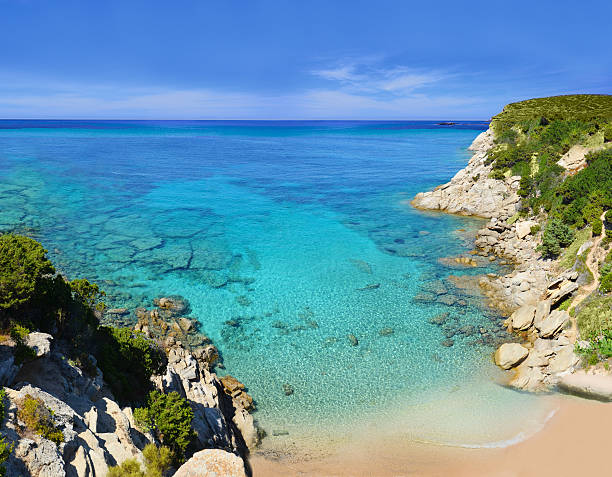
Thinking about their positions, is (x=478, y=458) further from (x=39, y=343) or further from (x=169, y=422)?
(x=39, y=343)

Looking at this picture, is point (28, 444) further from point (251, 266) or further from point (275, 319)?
point (251, 266)

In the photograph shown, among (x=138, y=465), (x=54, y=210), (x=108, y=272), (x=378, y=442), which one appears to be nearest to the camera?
(x=138, y=465)

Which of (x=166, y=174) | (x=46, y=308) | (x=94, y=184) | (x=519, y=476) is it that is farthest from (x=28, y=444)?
(x=166, y=174)

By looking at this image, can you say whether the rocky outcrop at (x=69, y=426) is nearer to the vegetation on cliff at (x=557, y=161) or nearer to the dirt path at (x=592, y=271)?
the dirt path at (x=592, y=271)

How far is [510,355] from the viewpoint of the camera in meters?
22.3

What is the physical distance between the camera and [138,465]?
11195mm

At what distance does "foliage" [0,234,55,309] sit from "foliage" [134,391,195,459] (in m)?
6.45

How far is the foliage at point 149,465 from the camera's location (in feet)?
35.1

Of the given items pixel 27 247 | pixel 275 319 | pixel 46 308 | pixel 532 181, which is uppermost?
pixel 532 181

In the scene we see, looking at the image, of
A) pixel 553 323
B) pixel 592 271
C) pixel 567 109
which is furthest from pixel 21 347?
pixel 567 109

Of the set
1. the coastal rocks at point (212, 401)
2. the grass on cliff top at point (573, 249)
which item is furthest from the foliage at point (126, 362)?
the grass on cliff top at point (573, 249)

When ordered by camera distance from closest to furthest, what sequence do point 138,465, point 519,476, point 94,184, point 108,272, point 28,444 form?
point 28,444
point 138,465
point 519,476
point 108,272
point 94,184

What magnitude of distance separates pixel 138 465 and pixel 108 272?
25.6m

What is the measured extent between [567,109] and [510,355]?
180ft
